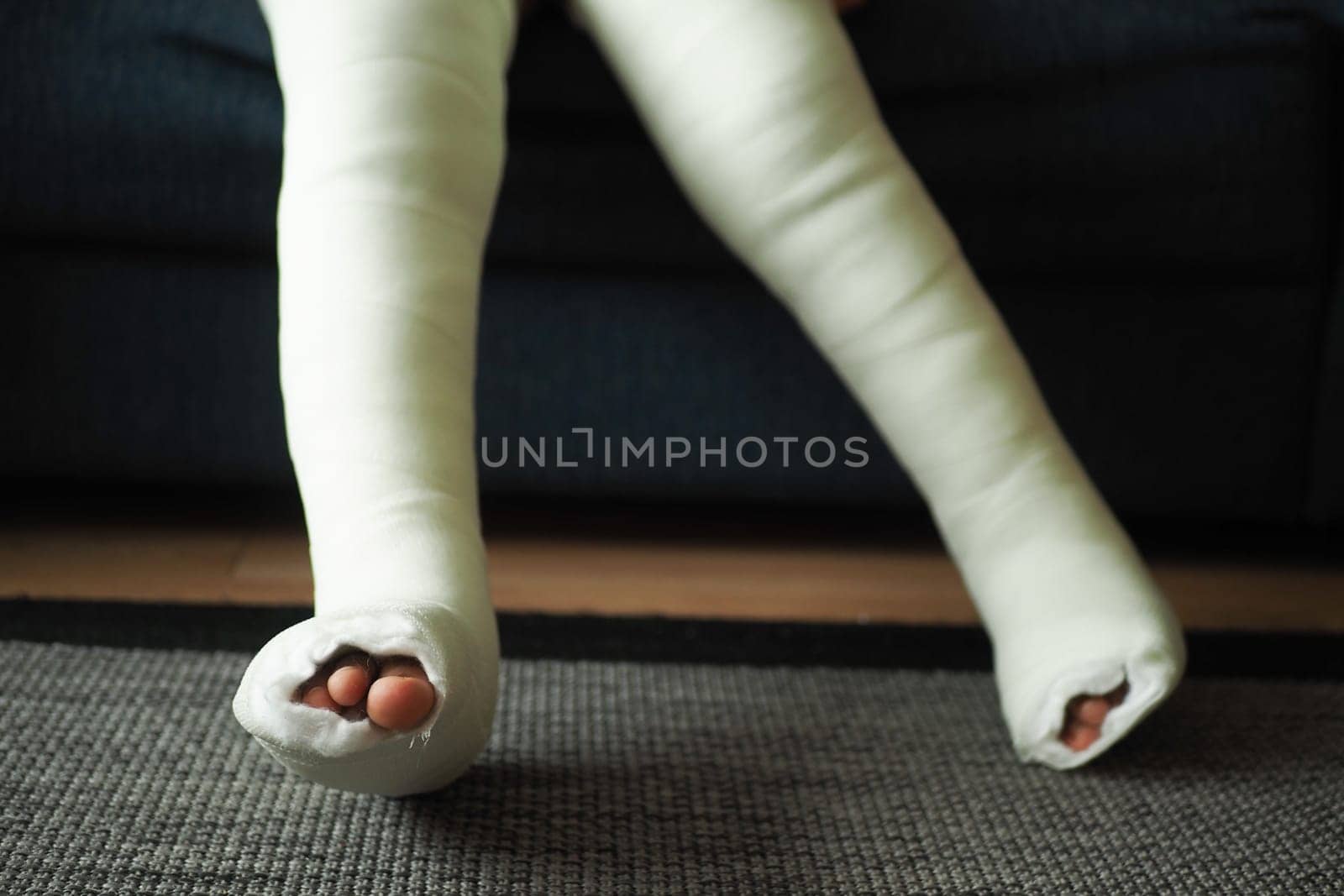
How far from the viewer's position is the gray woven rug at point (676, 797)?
60 cm

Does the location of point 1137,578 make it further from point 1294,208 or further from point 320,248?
point 320,248

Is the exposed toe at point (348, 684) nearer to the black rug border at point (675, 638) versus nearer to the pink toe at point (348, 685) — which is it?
the pink toe at point (348, 685)

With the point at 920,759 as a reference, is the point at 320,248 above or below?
above

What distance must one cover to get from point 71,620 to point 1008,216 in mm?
706

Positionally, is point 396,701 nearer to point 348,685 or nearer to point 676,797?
point 348,685

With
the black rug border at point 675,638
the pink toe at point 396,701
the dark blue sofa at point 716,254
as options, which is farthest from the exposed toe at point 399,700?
the dark blue sofa at point 716,254

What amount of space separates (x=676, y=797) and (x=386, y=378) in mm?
261

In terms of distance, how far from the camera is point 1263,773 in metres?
0.72

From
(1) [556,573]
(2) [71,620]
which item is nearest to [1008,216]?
(1) [556,573]

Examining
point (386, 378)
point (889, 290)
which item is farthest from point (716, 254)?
point (386, 378)

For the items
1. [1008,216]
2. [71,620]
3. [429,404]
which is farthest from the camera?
[1008,216]

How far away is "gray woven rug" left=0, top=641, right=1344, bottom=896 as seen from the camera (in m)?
0.60

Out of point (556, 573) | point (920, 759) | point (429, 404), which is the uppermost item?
point (429, 404)

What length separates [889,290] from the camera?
767 mm
